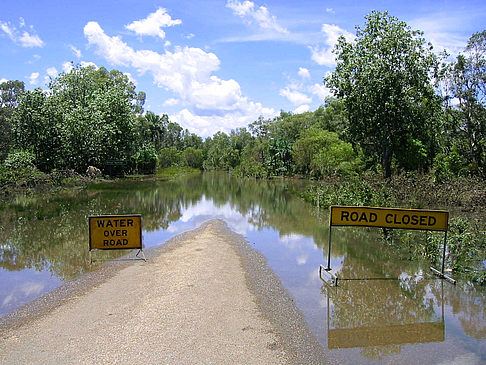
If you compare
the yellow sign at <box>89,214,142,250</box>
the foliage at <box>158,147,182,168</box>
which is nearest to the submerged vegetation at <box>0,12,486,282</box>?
the yellow sign at <box>89,214,142,250</box>

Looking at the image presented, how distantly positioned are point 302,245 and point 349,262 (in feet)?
9.96

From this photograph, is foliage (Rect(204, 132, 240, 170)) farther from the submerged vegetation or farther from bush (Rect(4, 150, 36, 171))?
bush (Rect(4, 150, 36, 171))

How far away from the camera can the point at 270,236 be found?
18109 mm

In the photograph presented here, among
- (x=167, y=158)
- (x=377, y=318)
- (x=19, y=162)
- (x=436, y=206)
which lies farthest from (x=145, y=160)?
(x=377, y=318)

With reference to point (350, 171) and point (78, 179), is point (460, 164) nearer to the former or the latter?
point (350, 171)

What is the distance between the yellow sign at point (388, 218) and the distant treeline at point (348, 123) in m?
20.0

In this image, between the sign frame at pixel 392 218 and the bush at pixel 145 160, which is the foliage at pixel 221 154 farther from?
the sign frame at pixel 392 218

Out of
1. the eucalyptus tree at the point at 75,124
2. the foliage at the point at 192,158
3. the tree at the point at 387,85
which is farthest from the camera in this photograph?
the foliage at the point at 192,158

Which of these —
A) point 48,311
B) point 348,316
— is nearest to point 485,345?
point 348,316

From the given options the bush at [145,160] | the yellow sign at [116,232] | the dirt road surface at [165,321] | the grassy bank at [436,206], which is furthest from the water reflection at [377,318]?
the bush at [145,160]

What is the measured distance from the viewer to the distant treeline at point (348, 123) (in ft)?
97.5

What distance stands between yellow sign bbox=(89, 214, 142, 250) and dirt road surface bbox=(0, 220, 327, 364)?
0.74m

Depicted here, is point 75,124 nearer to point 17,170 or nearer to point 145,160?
point 17,170

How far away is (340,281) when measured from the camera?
11000mm
